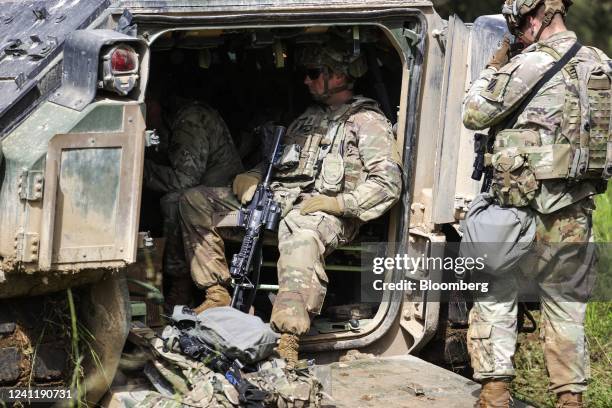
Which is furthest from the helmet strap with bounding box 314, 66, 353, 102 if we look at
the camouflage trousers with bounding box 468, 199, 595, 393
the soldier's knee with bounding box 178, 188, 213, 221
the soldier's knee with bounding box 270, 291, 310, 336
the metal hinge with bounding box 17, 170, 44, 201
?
the metal hinge with bounding box 17, 170, 44, 201

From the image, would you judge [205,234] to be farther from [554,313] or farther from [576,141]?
[576,141]

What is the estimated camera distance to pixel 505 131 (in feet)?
17.6

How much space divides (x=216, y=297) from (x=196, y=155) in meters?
0.88

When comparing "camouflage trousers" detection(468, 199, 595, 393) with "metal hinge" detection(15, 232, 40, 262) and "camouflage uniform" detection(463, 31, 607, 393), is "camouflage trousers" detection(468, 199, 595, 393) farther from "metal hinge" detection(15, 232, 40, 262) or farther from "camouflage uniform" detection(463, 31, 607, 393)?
"metal hinge" detection(15, 232, 40, 262)

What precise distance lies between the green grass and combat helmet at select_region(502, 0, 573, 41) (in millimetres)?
2076

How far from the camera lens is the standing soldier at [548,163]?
17.1 ft

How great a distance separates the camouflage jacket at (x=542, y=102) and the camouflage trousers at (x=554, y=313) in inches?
4.1

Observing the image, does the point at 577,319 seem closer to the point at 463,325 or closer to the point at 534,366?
the point at 463,325

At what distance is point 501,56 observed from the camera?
5.59m

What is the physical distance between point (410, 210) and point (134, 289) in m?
1.49

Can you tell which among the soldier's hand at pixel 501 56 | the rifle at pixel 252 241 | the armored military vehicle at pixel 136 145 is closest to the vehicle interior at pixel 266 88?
the armored military vehicle at pixel 136 145

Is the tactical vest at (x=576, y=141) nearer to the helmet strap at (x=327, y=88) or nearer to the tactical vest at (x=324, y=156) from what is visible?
the tactical vest at (x=324, y=156)

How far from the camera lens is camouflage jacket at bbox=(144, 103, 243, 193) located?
21.4 feet
